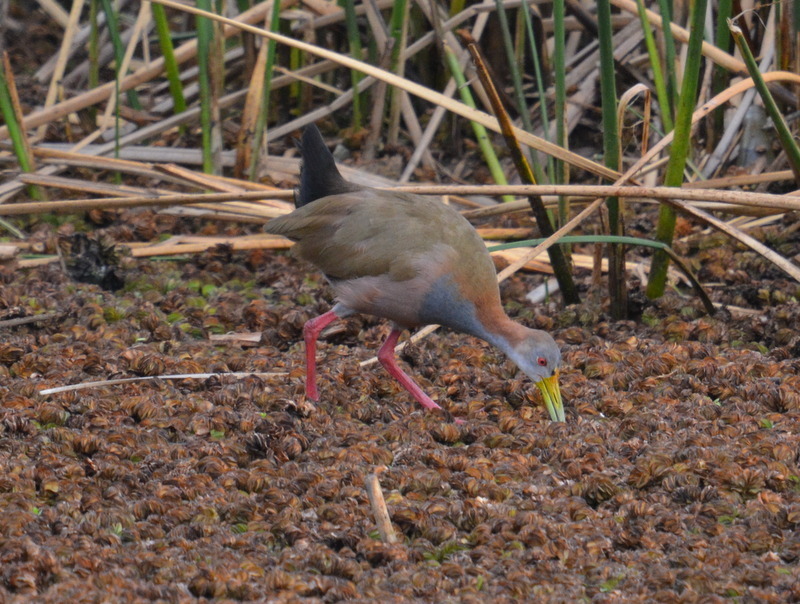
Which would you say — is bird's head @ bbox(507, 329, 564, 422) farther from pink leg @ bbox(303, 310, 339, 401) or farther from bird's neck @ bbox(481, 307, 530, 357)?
pink leg @ bbox(303, 310, 339, 401)

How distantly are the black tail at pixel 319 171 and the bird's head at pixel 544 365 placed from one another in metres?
1.10

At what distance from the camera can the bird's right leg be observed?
13.4 ft

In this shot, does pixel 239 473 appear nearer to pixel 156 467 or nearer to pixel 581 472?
pixel 156 467

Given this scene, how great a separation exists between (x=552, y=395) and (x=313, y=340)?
1006 mm

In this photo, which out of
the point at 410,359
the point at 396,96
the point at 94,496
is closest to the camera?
the point at 94,496

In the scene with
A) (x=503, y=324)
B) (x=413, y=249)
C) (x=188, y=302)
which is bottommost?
(x=188, y=302)

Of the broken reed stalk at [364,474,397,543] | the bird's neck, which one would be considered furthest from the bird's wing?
the broken reed stalk at [364,474,397,543]

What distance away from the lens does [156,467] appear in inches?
132

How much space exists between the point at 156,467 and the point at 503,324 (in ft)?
4.95

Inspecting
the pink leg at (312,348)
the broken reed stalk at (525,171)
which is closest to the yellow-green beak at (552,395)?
the pink leg at (312,348)

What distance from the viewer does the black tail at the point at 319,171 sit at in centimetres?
456

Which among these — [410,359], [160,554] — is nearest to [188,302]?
[410,359]

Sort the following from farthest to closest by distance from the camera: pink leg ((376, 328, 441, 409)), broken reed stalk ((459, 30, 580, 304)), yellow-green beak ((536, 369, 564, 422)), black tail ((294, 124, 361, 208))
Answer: black tail ((294, 124, 361, 208)), broken reed stalk ((459, 30, 580, 304)), pink leg ((376, 328, 441, 409)), yellow-green beak ((536, 369, 564, 422))

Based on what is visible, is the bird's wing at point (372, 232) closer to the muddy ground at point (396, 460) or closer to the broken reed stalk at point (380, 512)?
the muddy ground at point (396, 460)
